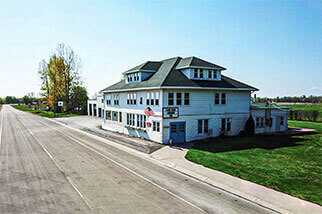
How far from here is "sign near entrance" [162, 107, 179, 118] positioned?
2188 centimetres

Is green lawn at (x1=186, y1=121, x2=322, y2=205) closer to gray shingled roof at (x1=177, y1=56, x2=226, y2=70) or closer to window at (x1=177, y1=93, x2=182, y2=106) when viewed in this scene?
window at (x1=177, y1=93, x2=182, y2=106)

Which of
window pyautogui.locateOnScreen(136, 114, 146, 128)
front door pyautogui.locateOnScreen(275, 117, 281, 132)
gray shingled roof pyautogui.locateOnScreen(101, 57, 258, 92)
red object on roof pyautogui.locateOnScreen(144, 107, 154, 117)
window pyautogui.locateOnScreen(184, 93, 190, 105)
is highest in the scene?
gray shingled roof pyautogui.locateOnScreen(101, 57, 258, 92)

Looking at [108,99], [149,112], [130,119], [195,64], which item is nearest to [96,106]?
[108,99]

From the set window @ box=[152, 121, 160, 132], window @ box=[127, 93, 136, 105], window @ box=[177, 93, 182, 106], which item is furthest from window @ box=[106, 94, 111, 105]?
window @ box=[177, 93, 182, 106]

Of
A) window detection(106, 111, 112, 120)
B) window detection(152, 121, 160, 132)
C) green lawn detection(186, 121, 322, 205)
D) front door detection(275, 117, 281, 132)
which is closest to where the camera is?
green lawn detection(186, 121, 322, 205)

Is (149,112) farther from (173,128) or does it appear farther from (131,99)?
(131,99)

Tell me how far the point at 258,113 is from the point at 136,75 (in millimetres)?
17294

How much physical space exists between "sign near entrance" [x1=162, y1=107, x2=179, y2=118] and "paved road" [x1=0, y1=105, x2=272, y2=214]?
6015 mm

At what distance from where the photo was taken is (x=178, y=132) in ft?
74.9

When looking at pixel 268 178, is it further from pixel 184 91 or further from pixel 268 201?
pixel 184 91

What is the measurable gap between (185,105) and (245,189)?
13.0 meters

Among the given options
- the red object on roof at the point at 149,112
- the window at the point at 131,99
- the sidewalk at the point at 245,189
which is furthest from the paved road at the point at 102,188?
the window at the point at 131,99

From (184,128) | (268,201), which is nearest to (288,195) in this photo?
(268,201)

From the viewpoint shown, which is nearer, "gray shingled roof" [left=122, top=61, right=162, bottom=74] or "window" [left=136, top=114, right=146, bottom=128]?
"window" [left=136, top=114, right=146, bottom=128]
